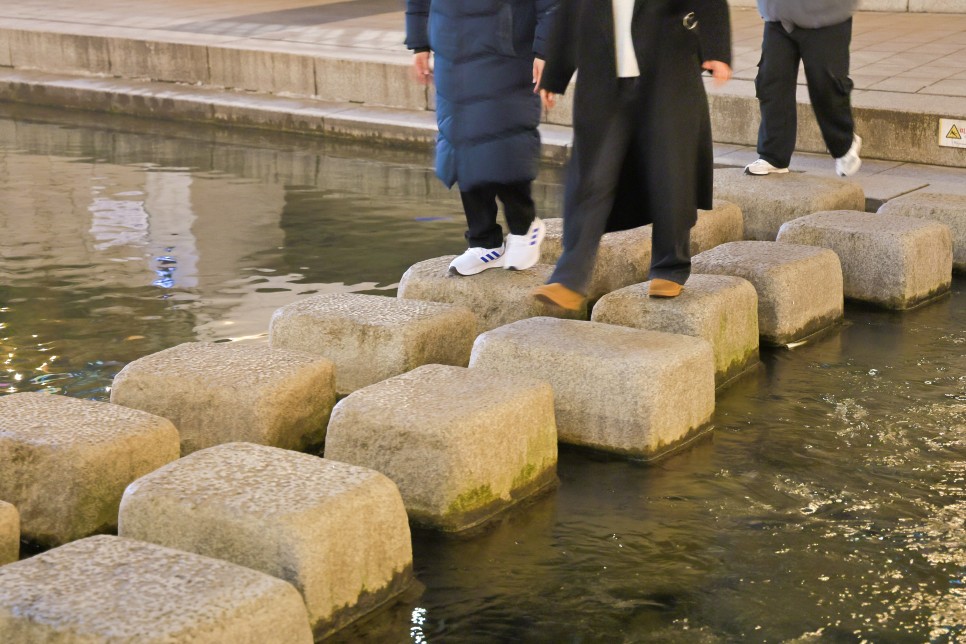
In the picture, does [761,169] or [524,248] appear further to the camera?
[761,169]

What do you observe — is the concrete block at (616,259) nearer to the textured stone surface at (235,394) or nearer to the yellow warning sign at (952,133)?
the textured stone surface at (235,394)

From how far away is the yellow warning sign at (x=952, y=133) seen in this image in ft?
24.9

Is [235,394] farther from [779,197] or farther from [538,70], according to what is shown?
[779,197]

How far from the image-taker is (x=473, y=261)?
5031mm

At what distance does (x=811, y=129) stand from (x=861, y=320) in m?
2.99

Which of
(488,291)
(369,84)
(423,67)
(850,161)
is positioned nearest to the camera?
(488,291)

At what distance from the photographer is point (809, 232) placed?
566cm

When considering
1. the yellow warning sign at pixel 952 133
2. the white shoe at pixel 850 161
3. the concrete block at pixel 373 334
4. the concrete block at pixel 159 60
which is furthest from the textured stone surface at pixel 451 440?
the concrete block at pixel 159 60

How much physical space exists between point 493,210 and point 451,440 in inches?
69.2

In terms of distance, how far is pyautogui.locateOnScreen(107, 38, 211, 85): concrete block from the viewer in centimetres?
1152

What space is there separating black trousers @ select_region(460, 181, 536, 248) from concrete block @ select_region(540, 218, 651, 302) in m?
0.52

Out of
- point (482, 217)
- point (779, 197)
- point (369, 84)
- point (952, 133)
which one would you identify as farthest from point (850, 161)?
point (369, 84)

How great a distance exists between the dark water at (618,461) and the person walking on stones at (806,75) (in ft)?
3.88

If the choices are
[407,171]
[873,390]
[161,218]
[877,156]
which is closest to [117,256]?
[161,218]
